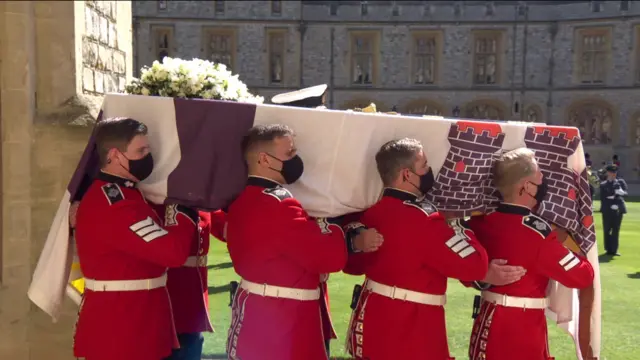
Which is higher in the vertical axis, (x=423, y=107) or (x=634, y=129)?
(x=423, y=107)

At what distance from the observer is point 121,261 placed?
8.43 feet

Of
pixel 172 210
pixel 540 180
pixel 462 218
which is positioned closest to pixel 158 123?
pixel 172 210

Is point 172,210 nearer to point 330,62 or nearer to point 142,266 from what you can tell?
point 142,266

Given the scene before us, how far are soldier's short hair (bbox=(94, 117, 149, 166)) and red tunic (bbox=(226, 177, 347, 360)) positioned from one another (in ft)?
1.67

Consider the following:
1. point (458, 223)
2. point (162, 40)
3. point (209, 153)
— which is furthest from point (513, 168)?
point (162, 40)

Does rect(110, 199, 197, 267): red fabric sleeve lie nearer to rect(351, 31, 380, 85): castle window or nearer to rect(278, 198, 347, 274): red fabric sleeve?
rect(278, 198, 347, 274): red fabric sleeve

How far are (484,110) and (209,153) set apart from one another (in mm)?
22328

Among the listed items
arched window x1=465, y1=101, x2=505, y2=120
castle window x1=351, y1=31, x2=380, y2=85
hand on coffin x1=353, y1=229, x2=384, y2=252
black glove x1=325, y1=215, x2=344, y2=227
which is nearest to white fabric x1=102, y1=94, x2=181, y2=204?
black glove x1=325, y1=215, x2=344, y2=227

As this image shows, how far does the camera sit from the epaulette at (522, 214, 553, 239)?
262 centimetres

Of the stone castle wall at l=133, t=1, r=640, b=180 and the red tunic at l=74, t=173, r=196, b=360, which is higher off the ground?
the stone castle wall at l=133, t=1, r=640, b=180

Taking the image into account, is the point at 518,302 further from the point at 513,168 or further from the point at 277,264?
the point at 277,264

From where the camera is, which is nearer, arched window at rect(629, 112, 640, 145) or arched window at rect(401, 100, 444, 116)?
arched window at rect(629, 112, 640, 145)

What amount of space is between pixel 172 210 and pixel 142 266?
27 centimetres

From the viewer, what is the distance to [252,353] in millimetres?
2545
